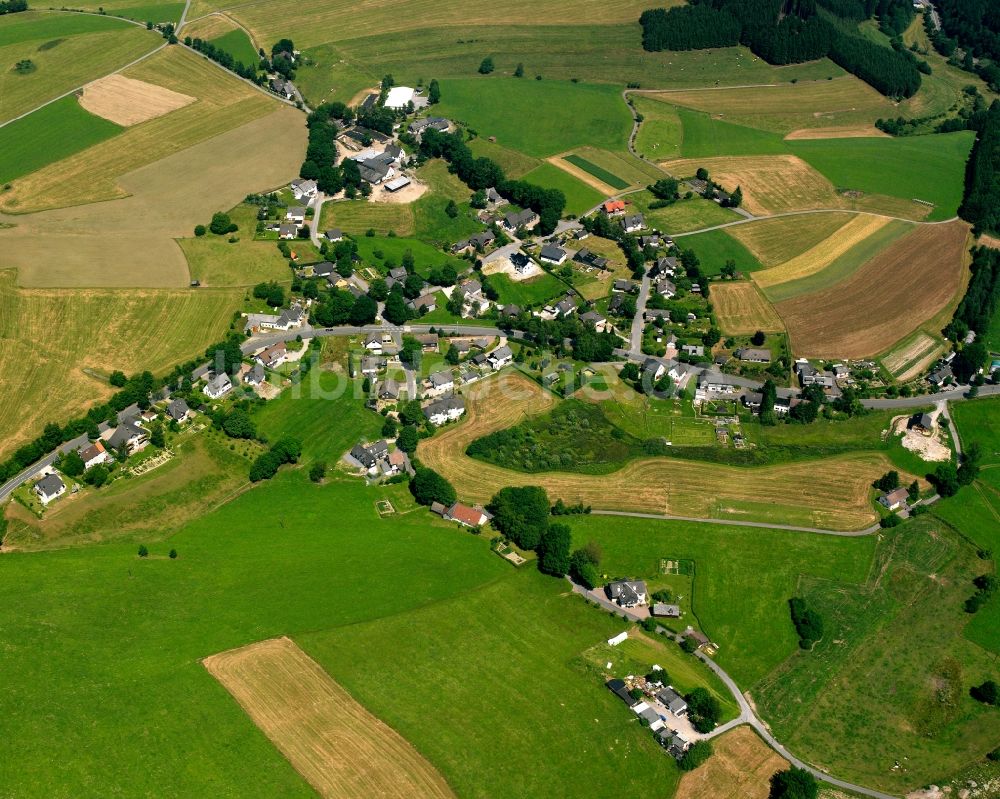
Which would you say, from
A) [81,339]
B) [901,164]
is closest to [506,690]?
[81,339]

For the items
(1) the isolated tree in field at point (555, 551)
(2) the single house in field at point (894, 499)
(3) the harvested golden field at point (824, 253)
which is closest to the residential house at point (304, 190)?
(3) the harvested golden field at point (824, 253)

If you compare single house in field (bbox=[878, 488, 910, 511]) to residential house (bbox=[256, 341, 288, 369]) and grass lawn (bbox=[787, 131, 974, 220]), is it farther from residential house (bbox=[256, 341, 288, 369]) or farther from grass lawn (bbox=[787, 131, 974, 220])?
residential house (bbox=[256, 341, 288, 369])

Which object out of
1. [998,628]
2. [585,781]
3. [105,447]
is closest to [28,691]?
[105,447]

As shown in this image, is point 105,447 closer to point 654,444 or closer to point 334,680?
point 334,680

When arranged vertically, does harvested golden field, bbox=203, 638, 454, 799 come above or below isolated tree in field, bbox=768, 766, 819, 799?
above

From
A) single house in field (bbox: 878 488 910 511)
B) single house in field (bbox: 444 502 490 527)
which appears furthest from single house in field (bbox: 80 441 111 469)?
single house in field (bbox: 878 488 910 511)

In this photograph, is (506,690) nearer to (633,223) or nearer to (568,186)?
(633,223)
